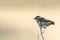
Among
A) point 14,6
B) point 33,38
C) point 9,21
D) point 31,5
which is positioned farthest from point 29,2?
point 33,38

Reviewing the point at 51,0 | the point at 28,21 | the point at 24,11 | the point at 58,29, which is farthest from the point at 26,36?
the point at 51,0

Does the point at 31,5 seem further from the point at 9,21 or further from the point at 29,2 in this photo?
the point at 9,21

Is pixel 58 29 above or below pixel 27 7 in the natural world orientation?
below

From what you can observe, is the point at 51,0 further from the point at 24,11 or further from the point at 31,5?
the point at 24,11

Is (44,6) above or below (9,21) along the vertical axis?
above

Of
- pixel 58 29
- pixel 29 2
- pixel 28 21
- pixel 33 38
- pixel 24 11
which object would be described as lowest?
pixel 33 38

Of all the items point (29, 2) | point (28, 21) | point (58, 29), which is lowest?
point (58, 29)

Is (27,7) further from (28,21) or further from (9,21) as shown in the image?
(9,21)
